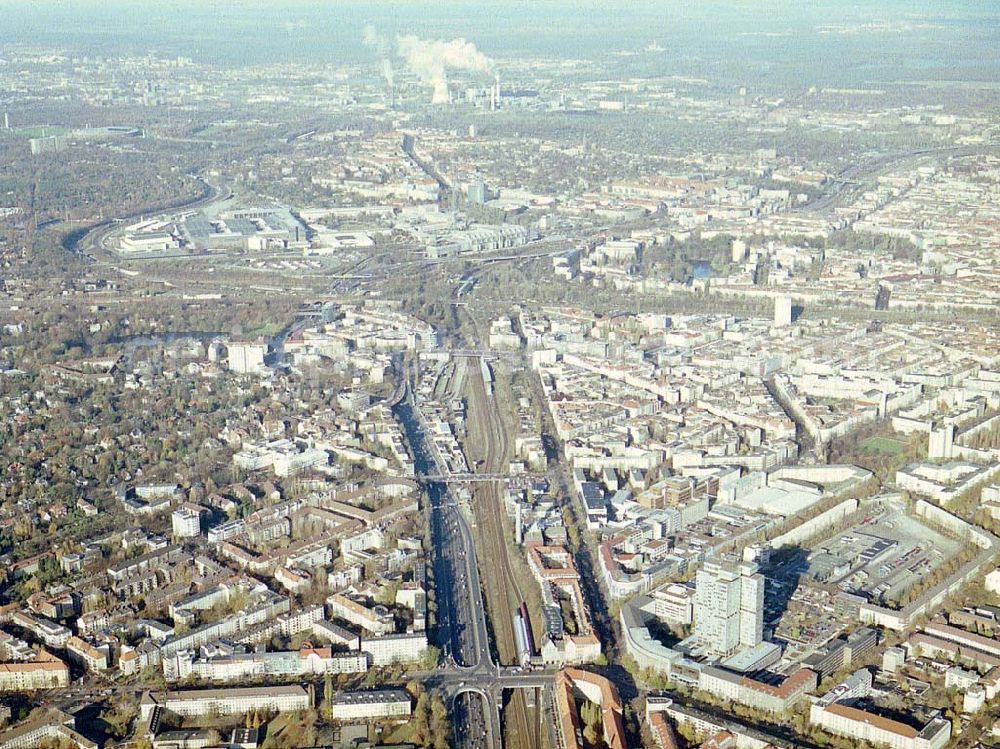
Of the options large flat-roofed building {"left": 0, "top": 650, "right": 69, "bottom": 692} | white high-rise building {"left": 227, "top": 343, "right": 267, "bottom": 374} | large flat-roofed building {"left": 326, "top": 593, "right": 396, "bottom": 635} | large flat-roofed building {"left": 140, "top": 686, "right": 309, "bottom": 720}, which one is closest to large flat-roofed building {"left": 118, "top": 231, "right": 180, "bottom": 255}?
white high-rise building {"left": 227, "top": 343, "right": 267, "bottom": 374}

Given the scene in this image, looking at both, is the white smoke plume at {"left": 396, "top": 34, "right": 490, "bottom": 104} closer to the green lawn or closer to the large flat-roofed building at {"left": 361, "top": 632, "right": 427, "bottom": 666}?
the green lawn

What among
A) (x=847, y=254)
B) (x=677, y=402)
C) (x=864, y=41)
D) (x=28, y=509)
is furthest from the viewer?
(x=864, y=41)

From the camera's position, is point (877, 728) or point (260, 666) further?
point (260, 666)

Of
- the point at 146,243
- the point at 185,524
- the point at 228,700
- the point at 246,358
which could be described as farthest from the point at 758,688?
the point at 146,243

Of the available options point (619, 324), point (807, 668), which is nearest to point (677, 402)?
point (619, 324)

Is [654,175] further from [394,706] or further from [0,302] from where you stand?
[394,706]

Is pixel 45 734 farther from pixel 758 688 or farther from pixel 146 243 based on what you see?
pixel 146 243

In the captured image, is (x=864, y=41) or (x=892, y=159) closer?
(x=892, y=159)
